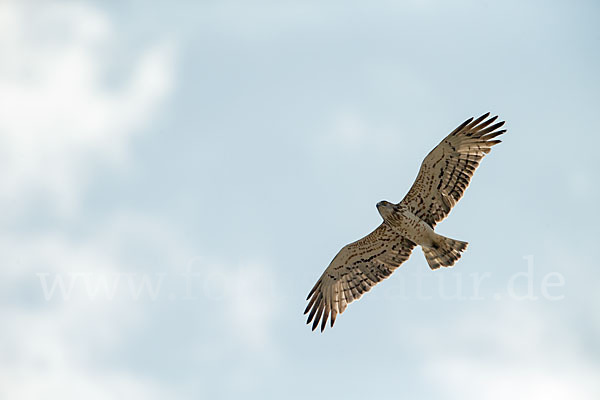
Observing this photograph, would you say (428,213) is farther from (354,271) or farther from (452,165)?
(354,271)

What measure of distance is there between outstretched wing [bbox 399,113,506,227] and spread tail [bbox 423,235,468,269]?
0.44 meters

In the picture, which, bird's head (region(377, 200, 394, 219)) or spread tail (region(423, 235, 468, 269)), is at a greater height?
bird's head (region(377, 200, 394, 219))

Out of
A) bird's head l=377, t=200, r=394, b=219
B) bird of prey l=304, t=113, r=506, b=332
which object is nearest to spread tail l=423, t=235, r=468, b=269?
bird of prey l=304, t=113, r=506, b=332

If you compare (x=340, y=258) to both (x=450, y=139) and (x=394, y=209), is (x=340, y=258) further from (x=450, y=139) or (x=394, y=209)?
(x=450, y=139)

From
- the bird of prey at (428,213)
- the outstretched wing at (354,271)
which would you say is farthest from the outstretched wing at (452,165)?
the outstretched wing at (354,271)

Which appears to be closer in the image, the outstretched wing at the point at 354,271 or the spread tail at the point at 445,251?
the spread tail at the point at 445,251

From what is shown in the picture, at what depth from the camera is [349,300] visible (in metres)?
15.6

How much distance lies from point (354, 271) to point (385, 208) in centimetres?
175

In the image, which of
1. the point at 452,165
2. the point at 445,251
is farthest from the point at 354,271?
the point at 452,165

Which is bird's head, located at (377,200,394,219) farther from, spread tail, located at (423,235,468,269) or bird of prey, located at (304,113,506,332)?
spread tail, located at (423,235,468,269)

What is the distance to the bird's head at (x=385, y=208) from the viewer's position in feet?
48.3

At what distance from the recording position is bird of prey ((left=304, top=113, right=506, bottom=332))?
14.6 metres

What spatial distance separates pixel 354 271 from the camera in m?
15.8

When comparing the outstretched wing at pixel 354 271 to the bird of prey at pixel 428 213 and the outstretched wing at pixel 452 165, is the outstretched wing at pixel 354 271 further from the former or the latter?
the outstretched wing at pixel 452 165
